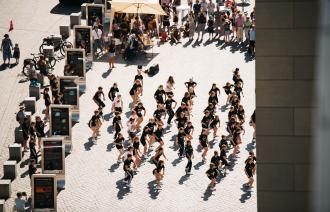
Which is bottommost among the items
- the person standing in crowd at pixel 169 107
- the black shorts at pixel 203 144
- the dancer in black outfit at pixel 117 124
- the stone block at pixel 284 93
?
the black shorts at pixel 203 144

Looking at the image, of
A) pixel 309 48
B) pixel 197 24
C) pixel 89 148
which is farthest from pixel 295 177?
pixel 197 24

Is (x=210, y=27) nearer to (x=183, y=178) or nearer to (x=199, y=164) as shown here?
(x=199, y=164)

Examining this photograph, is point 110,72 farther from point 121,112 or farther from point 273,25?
point 273,25

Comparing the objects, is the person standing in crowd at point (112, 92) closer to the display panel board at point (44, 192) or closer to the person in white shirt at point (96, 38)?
the person in white shirt at point (96, 38)

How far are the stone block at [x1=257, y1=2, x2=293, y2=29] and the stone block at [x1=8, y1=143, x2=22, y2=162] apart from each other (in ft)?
72.6

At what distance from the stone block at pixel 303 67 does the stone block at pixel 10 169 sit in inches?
825

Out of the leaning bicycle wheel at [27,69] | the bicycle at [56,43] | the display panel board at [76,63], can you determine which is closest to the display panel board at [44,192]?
the display panel board at [76,63]

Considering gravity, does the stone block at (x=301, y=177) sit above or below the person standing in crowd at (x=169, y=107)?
above

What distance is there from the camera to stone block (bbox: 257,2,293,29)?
49.0 feet

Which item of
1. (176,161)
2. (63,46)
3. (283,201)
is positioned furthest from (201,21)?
(283,201)

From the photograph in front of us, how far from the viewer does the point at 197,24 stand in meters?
52.3

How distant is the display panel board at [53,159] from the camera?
33.0m

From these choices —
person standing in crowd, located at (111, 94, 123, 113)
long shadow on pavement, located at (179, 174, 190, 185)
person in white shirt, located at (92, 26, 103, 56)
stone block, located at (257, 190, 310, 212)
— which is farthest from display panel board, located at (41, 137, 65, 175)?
stone block, located at (257, 190, 310, 212)

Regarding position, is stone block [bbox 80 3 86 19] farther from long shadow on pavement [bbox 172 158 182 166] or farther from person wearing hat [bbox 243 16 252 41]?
long shadow on pavement [bbox 172 158 182 166]
